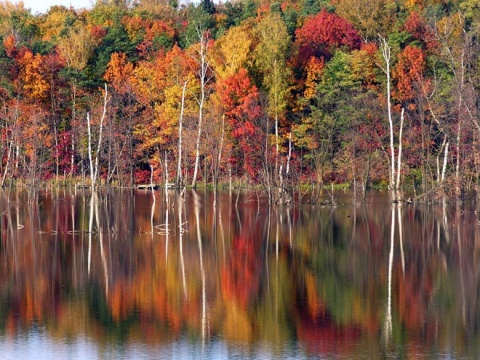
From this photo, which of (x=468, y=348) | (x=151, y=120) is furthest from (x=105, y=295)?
(x=151, y=120)

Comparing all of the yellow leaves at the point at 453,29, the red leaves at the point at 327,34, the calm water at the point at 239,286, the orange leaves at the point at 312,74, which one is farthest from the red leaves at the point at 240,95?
the calm water at the point at 239,286

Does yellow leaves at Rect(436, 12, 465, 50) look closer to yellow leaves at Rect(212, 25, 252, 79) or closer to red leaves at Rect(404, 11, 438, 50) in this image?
red leaves at Rect(404, 11, 438, 50)

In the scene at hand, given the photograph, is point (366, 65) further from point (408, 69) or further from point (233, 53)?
point (233, 53)

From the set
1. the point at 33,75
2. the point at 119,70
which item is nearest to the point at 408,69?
the point at 119,70

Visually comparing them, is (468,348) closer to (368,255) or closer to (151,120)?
(368,255)

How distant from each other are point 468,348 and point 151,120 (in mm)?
49827

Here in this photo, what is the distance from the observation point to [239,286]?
67.0 ft

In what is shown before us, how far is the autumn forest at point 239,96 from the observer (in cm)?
5484

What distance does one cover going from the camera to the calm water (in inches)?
589

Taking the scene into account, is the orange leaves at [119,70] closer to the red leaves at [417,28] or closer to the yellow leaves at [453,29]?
the red leaves at [417,28]

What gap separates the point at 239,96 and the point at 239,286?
39585 mm

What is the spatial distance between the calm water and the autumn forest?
1910cm

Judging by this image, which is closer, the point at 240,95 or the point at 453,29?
the point at 240,95

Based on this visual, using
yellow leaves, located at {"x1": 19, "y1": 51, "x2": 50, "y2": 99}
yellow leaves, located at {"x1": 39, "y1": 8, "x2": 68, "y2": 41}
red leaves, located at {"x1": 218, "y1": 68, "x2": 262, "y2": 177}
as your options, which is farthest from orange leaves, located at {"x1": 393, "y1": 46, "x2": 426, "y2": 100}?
yellow leaves, located at {"x1": 39, "y1": 8, "x2": 68, "y2": 41}
